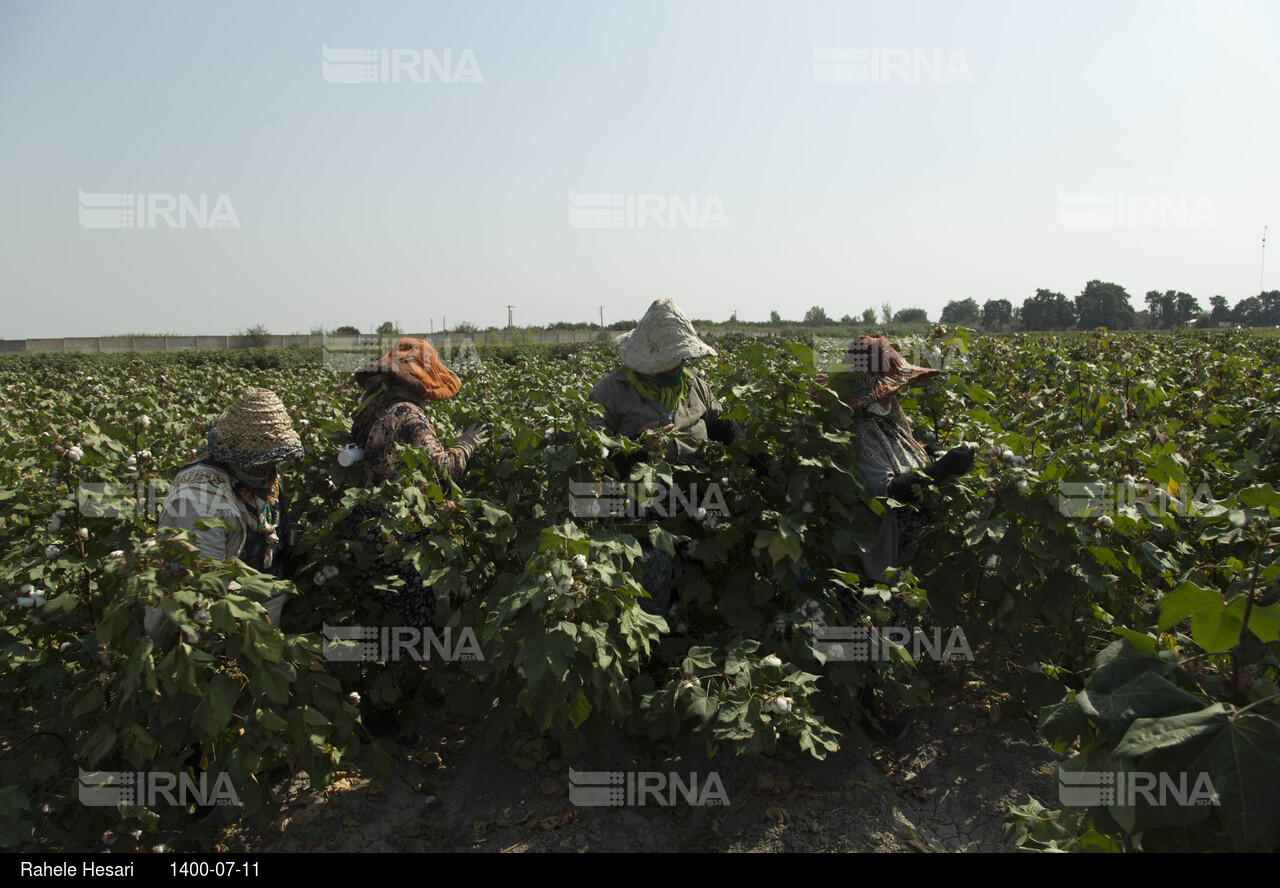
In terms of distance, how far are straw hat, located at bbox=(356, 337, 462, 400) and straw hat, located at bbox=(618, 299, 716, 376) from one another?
89cm

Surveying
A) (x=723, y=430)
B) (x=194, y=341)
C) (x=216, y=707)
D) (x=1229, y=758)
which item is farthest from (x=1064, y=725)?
(x=194, y=341)

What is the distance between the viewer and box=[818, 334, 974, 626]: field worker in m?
2.98

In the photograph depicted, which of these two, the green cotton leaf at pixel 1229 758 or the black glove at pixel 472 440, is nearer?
the green cotton leaf at pixel 1229 758

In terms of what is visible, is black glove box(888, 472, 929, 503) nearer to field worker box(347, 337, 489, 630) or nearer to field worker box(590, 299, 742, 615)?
field worker box(590, 299, 742, 615)

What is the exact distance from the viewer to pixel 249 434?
2486mm

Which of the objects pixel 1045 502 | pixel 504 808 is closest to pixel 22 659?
pixel 504 808

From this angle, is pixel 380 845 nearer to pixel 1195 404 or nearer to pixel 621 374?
pixel 621 374

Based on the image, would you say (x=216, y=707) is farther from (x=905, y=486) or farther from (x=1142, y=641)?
(x=905, y=486)

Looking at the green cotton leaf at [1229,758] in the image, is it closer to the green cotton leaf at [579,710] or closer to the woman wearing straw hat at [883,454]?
the green cotton leaf at [579,710]

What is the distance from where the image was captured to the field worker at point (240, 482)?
2361 millimetres

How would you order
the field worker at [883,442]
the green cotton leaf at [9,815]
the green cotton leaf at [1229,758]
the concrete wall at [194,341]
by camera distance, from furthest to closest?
the concrete wall at [194,341]
the field worker at [883,442]
the green cotton leaf at [9,815]
the green cotton leaf at [1229,758]

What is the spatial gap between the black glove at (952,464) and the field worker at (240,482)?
2.63 meters

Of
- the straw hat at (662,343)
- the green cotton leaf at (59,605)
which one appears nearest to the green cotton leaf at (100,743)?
the green cotton leaf at (59,605)

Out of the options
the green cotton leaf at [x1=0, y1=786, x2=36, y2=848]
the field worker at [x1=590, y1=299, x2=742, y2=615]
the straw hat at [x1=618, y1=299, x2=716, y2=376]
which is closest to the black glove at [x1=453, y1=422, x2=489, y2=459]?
the field worker at [x1=590, y1=299, x2=742, y2=615]
